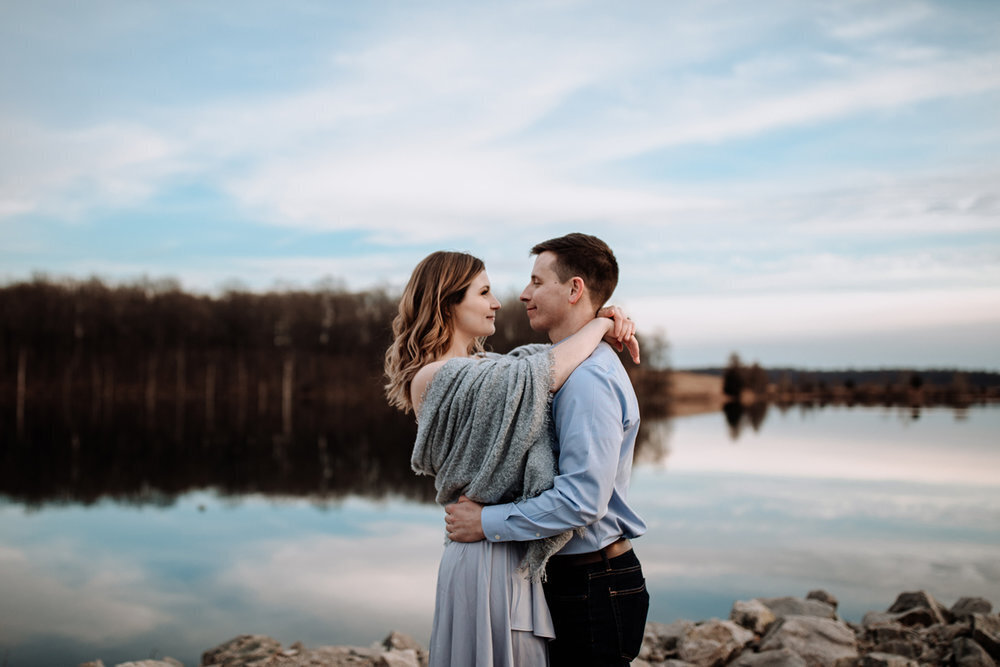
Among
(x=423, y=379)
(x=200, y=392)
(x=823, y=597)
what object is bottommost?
(x=200, y=392)

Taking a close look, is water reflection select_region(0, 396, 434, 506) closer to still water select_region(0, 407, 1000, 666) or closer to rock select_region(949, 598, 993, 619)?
still water select_region(0, 407, 1000, 666)

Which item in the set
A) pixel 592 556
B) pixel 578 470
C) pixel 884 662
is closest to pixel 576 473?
pixel 578 470

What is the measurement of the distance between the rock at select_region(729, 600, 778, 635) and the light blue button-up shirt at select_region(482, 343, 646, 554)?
201 inches

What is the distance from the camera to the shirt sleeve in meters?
2.76

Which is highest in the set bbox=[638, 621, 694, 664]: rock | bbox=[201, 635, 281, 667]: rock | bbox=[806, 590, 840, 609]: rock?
bbox=[638, 621, 694, 664]: rock

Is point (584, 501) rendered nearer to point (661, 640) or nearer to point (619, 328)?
point (619, 328)

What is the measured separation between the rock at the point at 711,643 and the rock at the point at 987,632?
1769 millimetres

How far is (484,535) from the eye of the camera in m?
2.93

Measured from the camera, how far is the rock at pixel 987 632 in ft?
20.2

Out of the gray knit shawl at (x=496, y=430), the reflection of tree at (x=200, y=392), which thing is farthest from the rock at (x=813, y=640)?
the reflection of tree at (x=200, y=392)

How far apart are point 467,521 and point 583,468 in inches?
19.7

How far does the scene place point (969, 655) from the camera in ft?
19.8

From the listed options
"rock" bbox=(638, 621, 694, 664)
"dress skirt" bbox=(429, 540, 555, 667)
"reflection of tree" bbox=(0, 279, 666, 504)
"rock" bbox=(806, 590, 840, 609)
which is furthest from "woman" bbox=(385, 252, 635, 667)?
"reflection of tree" bbox=(0, 279, 666, 504)

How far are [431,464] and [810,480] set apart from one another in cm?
1965
